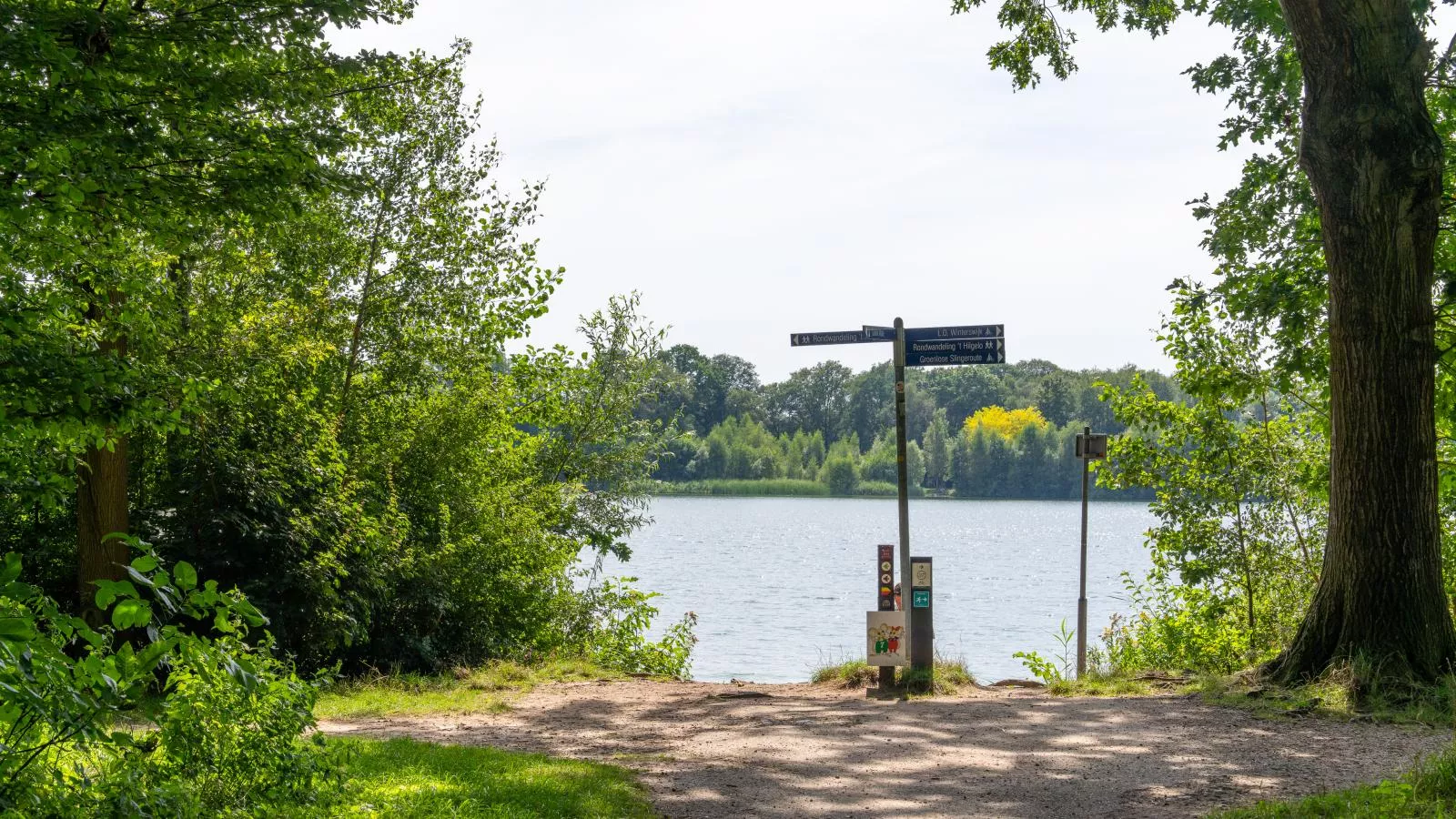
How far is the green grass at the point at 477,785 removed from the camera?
19.1 feet

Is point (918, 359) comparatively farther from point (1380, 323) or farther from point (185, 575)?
point (185, 575)

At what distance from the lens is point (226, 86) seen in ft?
28.6

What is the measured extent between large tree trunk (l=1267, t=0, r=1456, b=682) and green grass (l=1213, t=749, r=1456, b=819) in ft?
11.0

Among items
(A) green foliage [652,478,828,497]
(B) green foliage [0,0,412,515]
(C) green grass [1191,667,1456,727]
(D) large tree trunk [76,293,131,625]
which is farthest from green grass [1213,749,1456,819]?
(A) green foliage [652,478,828,497]

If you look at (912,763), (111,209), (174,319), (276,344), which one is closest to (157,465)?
(276,344)

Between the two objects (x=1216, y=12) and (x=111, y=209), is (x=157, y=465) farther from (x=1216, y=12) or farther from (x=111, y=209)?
(x=1216, y=12)

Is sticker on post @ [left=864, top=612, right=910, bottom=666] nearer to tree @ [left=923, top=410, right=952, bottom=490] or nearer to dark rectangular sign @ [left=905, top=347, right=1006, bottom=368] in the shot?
dark rectangular sign @ [left=905, top=347, right=1006, bottom=368]

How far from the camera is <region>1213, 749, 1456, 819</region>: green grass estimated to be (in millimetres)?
5391

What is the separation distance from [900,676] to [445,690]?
4.41 m

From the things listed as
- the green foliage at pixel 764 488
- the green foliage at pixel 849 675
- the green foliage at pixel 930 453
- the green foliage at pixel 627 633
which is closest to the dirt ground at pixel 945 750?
the green foliage at pixel 849 675

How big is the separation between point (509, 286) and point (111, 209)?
8.45 metres

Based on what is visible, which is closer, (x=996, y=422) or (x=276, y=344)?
(x=276, y=344)

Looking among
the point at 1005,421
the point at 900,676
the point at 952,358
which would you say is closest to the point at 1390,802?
the point at 900,676

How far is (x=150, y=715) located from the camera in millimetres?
4457
